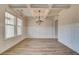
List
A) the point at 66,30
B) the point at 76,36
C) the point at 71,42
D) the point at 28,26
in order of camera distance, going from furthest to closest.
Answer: the point at 28,26, the point at 66,30, the point at 71,42, the point at 76,36

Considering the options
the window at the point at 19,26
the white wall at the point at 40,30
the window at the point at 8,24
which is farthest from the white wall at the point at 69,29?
the window at the point at 8,24

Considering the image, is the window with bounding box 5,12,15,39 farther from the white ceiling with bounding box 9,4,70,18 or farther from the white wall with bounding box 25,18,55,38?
the white wall with bounding box 25,18,55,38

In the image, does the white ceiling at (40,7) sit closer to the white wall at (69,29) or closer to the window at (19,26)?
the white wall at (69,29)

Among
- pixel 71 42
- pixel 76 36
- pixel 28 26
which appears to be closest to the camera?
pixel 76 36

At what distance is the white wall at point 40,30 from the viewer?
552 cm

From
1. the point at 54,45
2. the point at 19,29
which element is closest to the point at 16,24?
the point at 19,29

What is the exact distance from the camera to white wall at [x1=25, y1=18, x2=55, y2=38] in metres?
5.52

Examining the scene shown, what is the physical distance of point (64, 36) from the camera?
5.66 metres

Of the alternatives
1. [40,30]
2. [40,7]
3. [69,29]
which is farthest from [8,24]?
[69,29]

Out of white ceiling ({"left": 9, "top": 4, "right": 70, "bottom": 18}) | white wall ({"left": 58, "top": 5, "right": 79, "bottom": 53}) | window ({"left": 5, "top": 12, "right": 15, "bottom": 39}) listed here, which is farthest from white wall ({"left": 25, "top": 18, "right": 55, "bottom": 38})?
window ({"left": 5, "top": 12, "right": 15, "bottom": 39})

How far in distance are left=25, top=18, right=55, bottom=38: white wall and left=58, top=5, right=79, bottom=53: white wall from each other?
1.48 ft

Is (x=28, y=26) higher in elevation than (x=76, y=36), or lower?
higher
